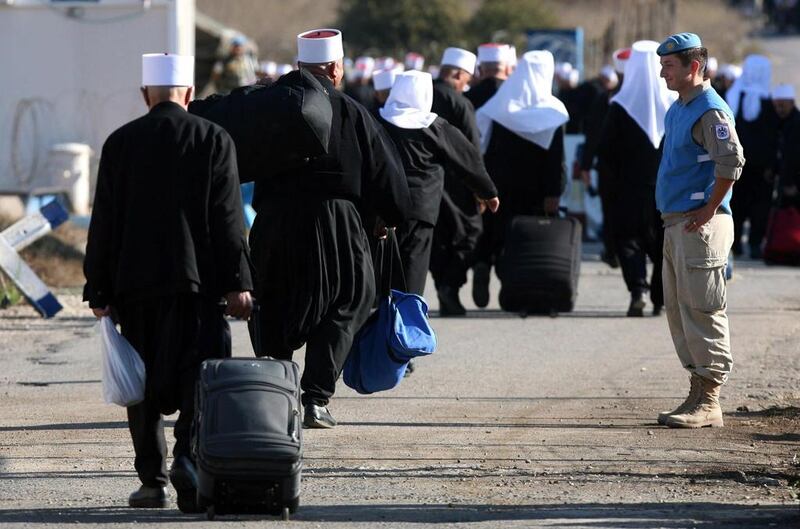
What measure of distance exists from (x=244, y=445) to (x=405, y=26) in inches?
1567

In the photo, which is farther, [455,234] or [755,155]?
[755,155]

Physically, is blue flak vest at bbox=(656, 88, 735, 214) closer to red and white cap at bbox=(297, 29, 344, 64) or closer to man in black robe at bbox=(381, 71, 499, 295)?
red and white cap at bbox=(297, 29, 344, 64)

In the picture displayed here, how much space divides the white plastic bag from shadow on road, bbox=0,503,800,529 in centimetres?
45

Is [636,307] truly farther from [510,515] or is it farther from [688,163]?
[510,515]

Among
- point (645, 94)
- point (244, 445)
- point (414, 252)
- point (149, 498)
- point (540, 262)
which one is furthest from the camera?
point (540, 262)

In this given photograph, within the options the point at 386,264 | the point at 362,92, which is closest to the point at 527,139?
the point at 386,264

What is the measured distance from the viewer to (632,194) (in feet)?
39.0

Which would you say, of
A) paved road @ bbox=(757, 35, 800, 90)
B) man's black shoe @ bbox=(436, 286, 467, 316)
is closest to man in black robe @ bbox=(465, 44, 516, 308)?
man's black shoe @ bbox=(436, 286, 467, 316)

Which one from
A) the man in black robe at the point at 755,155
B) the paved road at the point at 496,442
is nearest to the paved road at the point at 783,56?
the man in black robe at the point at 755,155

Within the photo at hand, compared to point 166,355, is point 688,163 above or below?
above

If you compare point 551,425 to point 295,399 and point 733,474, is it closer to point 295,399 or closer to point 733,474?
point 733,474

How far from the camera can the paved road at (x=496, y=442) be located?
6.02 meters

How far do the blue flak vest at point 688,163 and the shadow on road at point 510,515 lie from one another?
6.64 feet

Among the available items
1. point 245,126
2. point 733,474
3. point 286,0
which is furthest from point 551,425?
point 286,0
